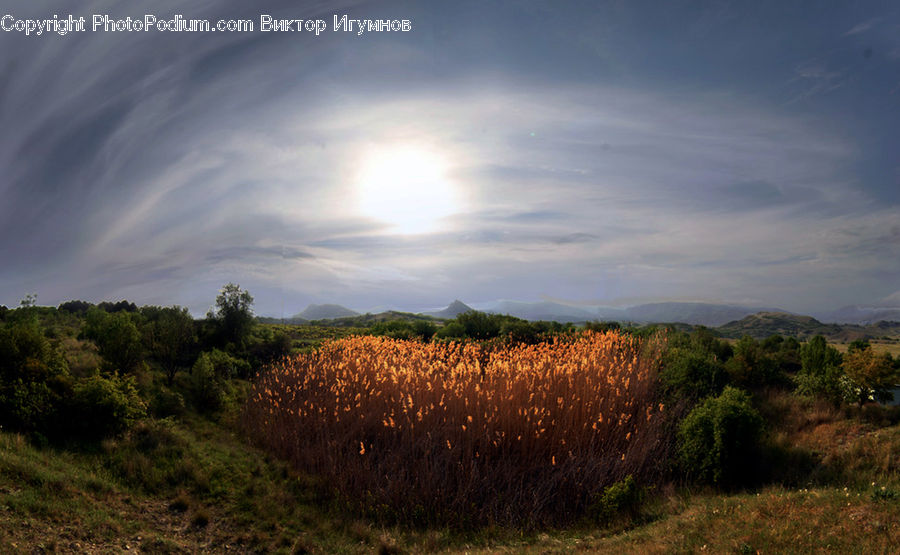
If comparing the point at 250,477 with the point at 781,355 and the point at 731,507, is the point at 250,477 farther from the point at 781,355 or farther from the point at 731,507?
the point at 781,355

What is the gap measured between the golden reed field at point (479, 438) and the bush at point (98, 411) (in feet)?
11.5

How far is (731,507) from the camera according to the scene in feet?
26.2

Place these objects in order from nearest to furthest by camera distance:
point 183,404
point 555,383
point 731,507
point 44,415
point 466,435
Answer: point 731,507 < point 466,435 < point 44,415 < point 555,383 < point 183,404

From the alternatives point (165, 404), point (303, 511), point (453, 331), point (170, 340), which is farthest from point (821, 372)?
point (170, 340)

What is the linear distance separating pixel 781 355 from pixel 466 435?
40.8 ft

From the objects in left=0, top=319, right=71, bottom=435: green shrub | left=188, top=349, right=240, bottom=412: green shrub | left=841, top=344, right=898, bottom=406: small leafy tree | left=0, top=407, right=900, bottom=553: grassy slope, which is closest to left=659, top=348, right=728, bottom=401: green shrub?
Answer: left=0, top=407, right=900, bottom=553: grassy slope

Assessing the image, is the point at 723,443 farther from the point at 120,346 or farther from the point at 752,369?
the point at 120,346

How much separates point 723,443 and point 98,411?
47.5ft

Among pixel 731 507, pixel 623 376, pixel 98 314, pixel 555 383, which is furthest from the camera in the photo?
pixel 98 314

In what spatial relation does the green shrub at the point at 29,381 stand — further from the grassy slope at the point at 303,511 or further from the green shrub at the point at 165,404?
the green shrub at the point at 165,404

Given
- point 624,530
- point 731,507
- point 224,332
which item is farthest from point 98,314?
point 731,507

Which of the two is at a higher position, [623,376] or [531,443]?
[623,376]

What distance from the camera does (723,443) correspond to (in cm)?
962

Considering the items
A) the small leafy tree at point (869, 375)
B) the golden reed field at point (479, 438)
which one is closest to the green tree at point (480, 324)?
the golden reed field at point (479, 438)
